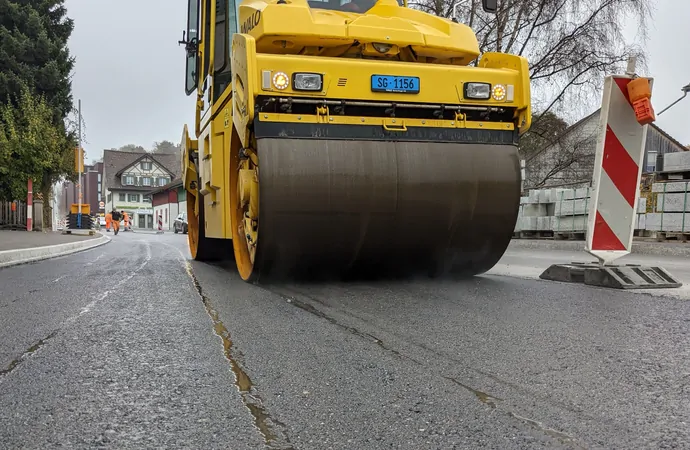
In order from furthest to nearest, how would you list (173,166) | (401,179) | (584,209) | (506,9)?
(173,166) < (506,9) < (584,209) < (401,179)

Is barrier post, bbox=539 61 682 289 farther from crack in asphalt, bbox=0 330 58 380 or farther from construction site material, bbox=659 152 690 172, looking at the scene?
construction site material, bbox=659 152 690 172

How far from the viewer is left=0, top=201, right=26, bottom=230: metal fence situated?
2466cm

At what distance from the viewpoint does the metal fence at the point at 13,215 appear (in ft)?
80.9

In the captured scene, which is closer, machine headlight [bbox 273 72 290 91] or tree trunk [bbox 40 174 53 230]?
machine headlight [bbox 273 72 290 91]

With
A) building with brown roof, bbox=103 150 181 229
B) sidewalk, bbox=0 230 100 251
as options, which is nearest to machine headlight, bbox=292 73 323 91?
sidewalk, bbox=0 230 100 251

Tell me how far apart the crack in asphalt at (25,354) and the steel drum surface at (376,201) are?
179cm

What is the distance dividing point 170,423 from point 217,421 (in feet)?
0.53

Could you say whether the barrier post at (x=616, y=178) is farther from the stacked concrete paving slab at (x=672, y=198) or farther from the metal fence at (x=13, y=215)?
the metal fence at (x=13, y=215)

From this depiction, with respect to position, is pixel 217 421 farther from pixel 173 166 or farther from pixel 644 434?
pixel 173 166

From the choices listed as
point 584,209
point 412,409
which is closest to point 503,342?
point 412,409

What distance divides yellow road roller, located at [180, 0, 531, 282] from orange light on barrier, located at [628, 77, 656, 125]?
1.04 meters

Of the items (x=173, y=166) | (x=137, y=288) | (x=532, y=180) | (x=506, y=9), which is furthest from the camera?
(x=173, y=166)

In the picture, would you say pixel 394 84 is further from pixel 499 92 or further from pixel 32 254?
pixel 32 254

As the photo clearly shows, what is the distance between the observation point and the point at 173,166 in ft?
267
